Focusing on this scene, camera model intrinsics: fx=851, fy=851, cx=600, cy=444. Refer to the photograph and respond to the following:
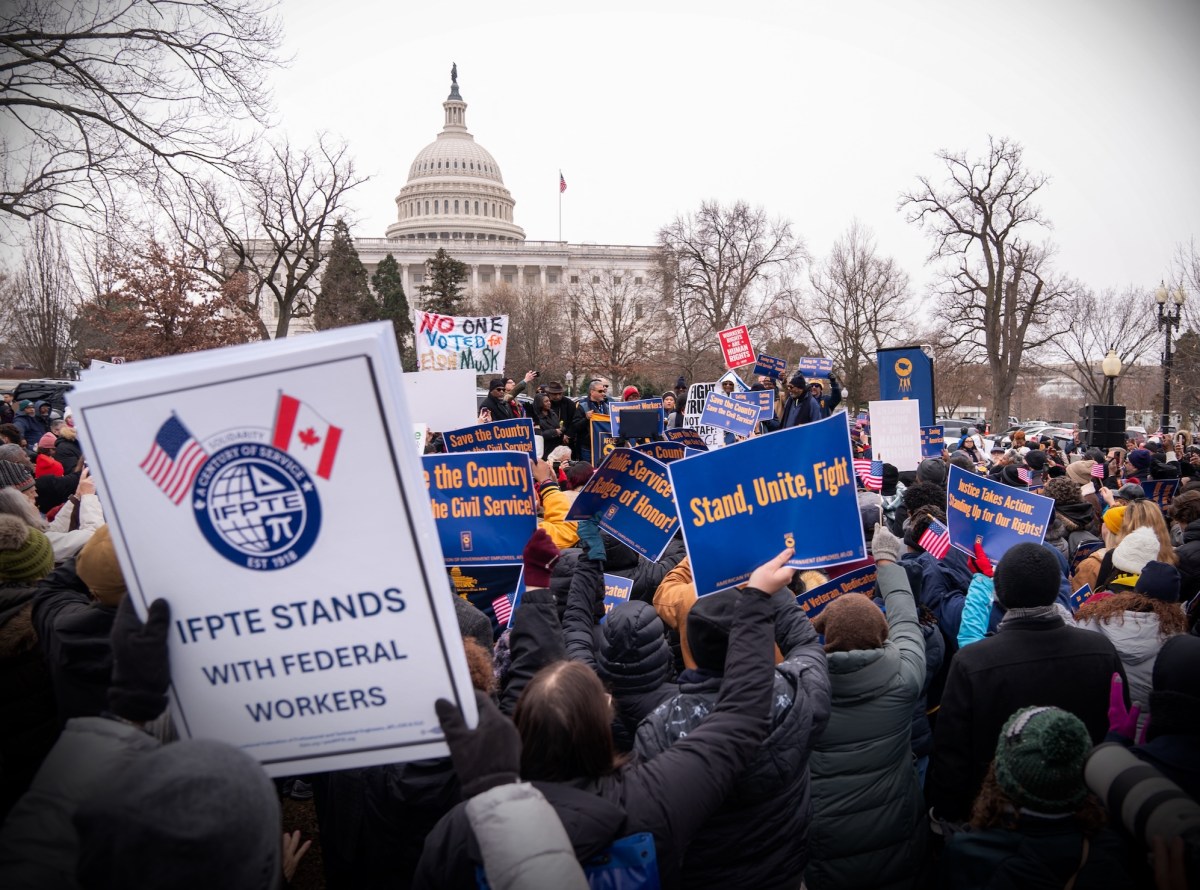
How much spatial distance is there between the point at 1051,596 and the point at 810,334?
46.7 metres

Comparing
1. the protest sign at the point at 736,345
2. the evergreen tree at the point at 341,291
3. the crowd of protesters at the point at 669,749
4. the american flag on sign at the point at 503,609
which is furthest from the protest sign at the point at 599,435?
the evergreen tree at the point at 341,291

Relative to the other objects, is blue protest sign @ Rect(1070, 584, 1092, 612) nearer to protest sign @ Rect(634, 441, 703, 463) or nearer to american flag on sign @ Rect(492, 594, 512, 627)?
protest sign @ Rect(634, 441, 703, 463)

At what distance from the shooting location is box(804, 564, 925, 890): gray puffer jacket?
124 inches

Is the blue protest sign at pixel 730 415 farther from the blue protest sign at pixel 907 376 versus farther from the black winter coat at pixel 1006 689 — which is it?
the black winter coat at pixel 1006 689

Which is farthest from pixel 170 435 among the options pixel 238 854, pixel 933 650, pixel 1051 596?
pixel 933 650

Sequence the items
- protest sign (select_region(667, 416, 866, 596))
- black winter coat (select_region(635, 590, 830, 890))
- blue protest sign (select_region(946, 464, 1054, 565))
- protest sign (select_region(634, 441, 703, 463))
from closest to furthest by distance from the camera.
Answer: black winter coat (select_region(635, 590, 830, 890)) < protest sign (select_region(667, 416, 866, 596)) < blue protest sign (select_region(946, 464, 1054, 565)) < protest sign (select_region(634, 441, 703, 463))

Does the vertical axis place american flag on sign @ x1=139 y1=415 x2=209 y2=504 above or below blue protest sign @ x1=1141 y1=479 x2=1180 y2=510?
above

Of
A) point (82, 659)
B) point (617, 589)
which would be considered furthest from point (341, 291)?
point (82, 659)

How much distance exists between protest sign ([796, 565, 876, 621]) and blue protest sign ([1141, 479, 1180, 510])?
6816 mm

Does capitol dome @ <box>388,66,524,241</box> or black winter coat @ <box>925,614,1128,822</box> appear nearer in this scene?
black winter coat @ <box>925,614,1128,822</box>

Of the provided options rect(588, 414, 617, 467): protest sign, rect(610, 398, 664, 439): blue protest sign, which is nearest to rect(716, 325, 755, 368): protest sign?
rect(588, 414, 617, 467): protest sign

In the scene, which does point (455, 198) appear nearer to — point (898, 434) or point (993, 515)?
point (898, 434)

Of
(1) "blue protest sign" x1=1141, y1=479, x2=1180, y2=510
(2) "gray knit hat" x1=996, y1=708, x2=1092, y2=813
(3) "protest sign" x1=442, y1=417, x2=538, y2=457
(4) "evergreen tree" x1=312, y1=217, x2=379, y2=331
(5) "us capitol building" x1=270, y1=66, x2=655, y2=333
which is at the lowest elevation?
(1) "blue protest sign" x1=1141, y1=479, x2=1180, y2=510

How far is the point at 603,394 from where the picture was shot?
11.6 metres
